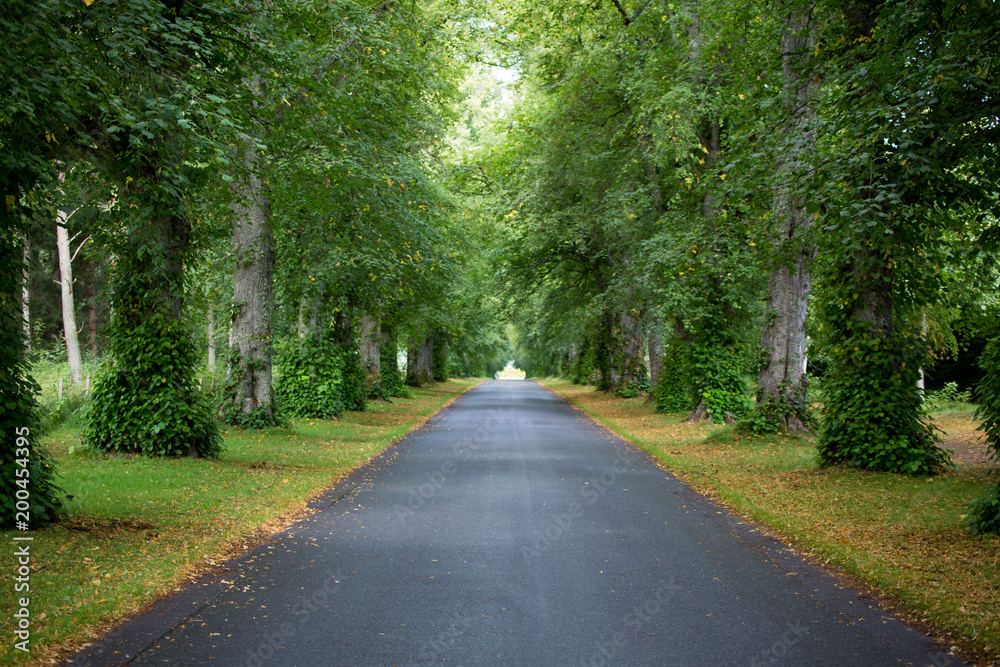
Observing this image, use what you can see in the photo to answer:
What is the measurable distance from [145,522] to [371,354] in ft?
70.7

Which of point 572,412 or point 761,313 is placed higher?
point 761,313

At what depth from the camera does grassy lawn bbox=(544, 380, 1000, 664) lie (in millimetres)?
5133

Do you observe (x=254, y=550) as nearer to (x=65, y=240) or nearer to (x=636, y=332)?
(x=65, y=240)

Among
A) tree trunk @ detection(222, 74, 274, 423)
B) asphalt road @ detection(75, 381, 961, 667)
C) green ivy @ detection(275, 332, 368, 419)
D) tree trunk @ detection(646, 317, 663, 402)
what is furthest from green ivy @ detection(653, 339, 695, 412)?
asphalt road @ detection(75, 381, 961, 667)

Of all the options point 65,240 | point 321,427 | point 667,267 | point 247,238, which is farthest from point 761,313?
point 65,240

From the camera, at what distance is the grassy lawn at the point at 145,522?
4797mm

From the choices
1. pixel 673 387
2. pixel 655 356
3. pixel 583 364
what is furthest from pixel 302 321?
pixel 583 364

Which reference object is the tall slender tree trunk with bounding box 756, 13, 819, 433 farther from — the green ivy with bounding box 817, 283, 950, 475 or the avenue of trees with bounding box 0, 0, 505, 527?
the avenue of trees with bounding box 0, 0, 505, 527

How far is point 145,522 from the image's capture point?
7352 millimetres

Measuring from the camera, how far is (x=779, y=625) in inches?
191

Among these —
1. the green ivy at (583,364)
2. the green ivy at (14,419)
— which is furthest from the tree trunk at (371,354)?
the green ivy at (14,419)

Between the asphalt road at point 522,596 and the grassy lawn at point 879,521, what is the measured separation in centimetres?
33

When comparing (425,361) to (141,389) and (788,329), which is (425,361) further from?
(141,389)

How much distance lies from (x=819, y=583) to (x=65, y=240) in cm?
2127
